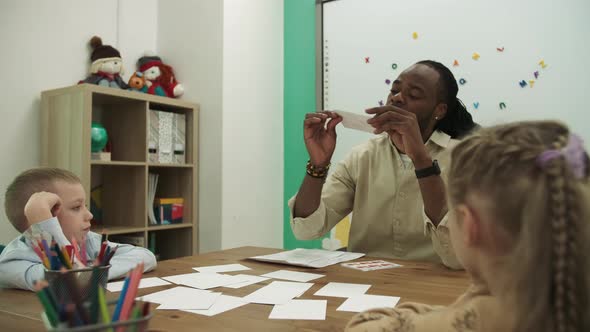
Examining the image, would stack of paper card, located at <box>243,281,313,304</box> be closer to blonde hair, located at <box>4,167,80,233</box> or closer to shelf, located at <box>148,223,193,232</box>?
blonde hair, located at <box>4,167,80,233</box>

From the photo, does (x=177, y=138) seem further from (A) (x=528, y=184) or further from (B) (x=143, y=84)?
(A) (x=528, y=184)

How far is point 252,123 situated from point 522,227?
2.67 meters

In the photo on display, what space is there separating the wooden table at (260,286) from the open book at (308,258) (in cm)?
3

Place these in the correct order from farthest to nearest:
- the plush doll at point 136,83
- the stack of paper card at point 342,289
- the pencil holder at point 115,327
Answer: the plush doll at point 136,83 → the stack of paper card at point 342,289 → the pencil holder at point 115,327

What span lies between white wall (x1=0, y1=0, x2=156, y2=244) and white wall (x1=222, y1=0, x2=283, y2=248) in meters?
0.80

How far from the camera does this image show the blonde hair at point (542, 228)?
0.46 meters

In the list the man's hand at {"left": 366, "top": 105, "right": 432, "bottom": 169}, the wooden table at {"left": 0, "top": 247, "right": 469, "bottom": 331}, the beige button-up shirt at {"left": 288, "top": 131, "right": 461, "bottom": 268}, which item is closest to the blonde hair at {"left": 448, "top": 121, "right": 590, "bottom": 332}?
the wooden table at {"left": 0, "top": 247, "right": 469, "bottom": 331}

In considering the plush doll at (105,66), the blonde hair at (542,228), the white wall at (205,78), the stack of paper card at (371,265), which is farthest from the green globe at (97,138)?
the blonde hair at (542,228)

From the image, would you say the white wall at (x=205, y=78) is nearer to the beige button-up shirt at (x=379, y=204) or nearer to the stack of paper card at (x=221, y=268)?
the beige button-up shirt at (x=379, y=204)

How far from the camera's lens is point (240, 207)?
9.83ft

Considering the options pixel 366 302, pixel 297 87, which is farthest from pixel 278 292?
pixel 297 87

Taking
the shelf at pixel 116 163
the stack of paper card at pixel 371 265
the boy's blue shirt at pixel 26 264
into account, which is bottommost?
the stack of paper card at pixel 371 265

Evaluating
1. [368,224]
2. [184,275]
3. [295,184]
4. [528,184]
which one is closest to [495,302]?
[528,184]

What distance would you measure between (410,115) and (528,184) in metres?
1.03
